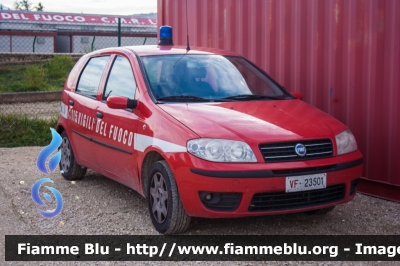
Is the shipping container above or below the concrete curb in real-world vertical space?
above

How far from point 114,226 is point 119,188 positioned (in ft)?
5.52

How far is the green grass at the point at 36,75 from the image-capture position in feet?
54.5

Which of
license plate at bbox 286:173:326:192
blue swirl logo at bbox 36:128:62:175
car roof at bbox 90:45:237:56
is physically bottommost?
blue swirl logo at bbox 36:128:62:175

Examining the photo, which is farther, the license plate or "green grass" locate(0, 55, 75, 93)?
"green grass" locate(0, 55, 75, 93)

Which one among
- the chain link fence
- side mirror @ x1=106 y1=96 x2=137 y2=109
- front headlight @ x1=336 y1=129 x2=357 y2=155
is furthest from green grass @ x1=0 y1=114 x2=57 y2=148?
the chain link fence

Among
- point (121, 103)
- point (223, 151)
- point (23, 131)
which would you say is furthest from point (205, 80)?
point (23, 131)

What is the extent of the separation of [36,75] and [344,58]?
11042 mm

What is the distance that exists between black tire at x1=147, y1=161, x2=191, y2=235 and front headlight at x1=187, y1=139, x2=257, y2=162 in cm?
39

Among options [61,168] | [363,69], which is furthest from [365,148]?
[61,168]

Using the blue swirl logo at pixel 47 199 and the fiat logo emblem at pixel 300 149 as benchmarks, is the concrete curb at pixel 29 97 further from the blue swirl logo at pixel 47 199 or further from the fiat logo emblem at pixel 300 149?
the fiat logo emblem at pixel 300 149

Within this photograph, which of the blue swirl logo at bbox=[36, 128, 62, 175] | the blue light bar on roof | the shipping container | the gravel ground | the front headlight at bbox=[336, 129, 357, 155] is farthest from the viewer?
the blue light bar on roof

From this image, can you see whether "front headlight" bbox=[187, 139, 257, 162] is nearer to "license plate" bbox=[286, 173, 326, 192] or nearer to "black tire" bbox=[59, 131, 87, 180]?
"license plate" bbox=[286, 173, 326, 192]

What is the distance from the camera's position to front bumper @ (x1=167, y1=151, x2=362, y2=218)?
4.98m

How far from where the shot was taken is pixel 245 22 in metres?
8.99
